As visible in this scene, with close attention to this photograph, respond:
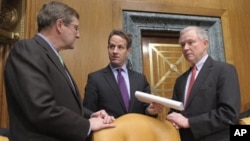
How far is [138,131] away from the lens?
1274 millimetres

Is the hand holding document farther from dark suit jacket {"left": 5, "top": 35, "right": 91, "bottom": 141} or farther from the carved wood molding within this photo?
the carved wood molding

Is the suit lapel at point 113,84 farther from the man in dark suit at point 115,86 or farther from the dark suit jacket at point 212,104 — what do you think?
the dark suit jacket at point 212,104

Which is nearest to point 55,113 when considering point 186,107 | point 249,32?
point 186,107

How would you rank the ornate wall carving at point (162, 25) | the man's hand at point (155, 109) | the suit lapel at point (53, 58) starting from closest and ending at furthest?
the suit lapel at point (53, 58)
the man's hand at point (155, 109)
the ornate wall carving at point (162, 25)

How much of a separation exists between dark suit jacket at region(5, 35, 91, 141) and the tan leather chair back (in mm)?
105

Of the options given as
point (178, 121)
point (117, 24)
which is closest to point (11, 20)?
point (117, 24)

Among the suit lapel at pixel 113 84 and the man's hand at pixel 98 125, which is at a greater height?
the suit lapel at pixel 113 84

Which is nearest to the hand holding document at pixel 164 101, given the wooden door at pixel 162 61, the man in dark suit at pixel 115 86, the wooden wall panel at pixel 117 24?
the man in dark suit at pixel 115 86

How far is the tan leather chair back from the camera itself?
1231mm

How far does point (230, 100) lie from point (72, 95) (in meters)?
0.90

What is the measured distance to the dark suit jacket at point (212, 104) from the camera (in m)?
1.61

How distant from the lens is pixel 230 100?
1.62 metres

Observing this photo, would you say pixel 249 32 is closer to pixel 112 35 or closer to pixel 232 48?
pixel 232 48

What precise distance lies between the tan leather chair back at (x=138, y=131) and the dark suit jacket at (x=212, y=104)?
0.35 metres
